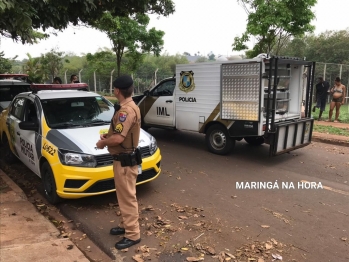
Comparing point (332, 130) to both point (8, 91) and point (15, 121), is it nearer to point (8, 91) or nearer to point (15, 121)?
point (15, 121)

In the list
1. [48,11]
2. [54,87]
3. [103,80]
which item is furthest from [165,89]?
[103,80]

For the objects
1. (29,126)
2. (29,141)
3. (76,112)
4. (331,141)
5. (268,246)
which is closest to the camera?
(268,246)

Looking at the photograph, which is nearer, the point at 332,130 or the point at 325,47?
the point at 332,130

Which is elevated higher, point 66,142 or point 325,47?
point 325,47

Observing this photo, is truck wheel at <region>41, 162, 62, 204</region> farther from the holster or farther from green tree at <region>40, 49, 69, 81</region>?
green tree at <region>40, 49, 69, 81</region>

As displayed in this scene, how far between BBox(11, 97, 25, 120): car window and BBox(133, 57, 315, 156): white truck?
3.75 m

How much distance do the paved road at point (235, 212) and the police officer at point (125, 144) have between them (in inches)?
10.8

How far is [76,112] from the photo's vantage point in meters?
5.40

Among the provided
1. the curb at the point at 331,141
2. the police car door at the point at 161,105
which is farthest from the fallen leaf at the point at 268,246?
the curb at the point at 331,141

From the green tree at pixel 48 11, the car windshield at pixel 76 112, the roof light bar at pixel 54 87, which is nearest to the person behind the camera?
the green tree at pixel 48 11

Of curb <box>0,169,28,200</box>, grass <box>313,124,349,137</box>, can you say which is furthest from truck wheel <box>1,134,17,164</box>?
grass <box>313,124,349,137</box>

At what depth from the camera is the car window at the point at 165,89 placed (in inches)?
336

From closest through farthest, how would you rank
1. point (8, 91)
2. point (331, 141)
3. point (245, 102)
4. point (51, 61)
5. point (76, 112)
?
point (76, 112) < point (245, 102) < point (331, 141) < point (8, 91) < point (51, 61)
